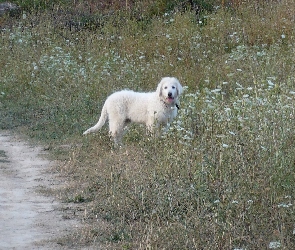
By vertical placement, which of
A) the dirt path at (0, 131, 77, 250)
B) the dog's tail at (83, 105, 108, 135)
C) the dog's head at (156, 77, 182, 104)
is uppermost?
the dog's head at (156, 77, 182, 104)

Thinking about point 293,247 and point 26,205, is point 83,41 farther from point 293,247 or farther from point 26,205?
point 293,247

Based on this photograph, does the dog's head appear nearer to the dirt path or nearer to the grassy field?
the grassy field

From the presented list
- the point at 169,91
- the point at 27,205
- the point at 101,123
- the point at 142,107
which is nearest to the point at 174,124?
the point at 169,91

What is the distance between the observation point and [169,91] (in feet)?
32.6

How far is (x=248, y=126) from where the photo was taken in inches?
262

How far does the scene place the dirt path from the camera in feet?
20.8

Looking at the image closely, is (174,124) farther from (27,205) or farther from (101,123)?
(101,123)

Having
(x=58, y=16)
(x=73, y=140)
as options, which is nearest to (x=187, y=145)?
(x=73, y=140)

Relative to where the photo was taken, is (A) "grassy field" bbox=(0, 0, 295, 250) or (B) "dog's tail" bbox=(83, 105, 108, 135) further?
(B) "dog's tail" bbox=(83, 105, 108, 135)

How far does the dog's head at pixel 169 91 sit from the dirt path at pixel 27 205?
185 centimetres

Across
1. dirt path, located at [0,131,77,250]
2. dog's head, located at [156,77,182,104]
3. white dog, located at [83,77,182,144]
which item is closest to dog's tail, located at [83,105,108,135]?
white dog, located at [83,77,182,144]

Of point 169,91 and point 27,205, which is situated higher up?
point 169,91

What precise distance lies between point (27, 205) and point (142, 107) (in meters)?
3.21

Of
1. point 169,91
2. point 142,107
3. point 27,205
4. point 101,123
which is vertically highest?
point 169,91
